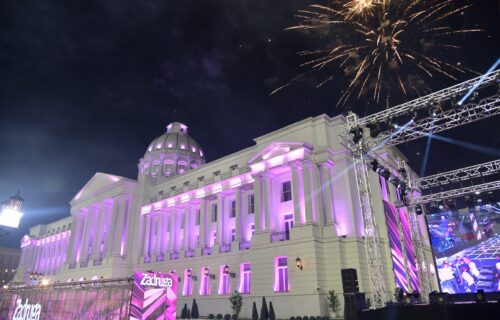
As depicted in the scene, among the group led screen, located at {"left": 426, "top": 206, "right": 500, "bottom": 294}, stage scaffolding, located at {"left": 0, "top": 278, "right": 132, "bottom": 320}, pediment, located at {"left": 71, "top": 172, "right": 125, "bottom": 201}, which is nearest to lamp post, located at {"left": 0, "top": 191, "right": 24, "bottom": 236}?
stage scaffolding, located at {"left": 0, "top": 278, "right": 132, "bottom": 320}

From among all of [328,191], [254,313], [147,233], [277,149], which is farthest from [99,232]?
[328,191]

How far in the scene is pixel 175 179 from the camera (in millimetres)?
51031

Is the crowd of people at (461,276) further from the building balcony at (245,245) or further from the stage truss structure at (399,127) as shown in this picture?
the building balcony at (245,245)

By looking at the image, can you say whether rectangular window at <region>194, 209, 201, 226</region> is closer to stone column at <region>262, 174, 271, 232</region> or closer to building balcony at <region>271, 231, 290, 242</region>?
stone column at <region>262, 174, 271, 232</region>

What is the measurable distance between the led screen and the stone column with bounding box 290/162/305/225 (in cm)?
2014

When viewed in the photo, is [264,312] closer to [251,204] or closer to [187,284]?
[251,204]

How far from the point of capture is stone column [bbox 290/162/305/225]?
32.0 metres

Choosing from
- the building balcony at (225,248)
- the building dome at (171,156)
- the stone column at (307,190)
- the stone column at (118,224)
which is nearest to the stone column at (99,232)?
the stone column at (118,224)

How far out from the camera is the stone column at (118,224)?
49394mm

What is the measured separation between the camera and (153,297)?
640 inches

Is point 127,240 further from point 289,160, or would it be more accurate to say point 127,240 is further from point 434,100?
point 434,100

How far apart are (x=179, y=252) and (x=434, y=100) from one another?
34.0 meters

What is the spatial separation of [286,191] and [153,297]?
21451 mm

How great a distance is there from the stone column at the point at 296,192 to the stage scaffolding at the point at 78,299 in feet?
53.9
